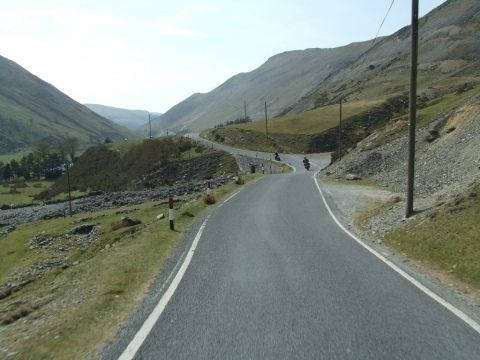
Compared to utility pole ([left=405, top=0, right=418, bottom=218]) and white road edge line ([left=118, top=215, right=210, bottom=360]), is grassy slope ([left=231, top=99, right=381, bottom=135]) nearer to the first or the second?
utility pole ([left=405, top=0, right=418, bottom=218])

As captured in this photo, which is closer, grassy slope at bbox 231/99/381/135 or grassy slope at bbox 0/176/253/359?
grassy slope at bbox 0/176/253/359

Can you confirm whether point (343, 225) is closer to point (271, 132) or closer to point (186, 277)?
point (186, 277)

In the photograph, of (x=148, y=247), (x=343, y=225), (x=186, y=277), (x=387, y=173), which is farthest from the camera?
(x=387, y=173)

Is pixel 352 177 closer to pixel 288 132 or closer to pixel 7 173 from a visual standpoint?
pixel 288 132

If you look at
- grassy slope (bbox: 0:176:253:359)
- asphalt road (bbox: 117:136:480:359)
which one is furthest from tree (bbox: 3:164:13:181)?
asphalt road (bbox: 117:136:480:359)

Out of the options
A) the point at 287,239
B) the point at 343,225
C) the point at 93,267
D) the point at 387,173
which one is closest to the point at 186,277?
the point at 93,267

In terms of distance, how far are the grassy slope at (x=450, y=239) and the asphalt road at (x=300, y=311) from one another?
1.27 m

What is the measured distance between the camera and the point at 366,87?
152 meters

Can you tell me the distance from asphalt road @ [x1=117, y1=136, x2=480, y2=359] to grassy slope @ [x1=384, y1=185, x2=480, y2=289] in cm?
127

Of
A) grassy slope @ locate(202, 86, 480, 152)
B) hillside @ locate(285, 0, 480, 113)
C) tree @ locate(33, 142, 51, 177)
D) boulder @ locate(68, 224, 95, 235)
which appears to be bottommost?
boulder @ locate(68, 224, 95, 235)

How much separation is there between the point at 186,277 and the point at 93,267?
13.7 ft

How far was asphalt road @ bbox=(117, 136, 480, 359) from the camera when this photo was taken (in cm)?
651

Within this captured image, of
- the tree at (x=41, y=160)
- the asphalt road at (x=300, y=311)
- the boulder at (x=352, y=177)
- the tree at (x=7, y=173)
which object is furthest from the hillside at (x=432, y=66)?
the asphalt road at (x=300, y=311)

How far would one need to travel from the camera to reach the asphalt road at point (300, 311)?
256 inches
